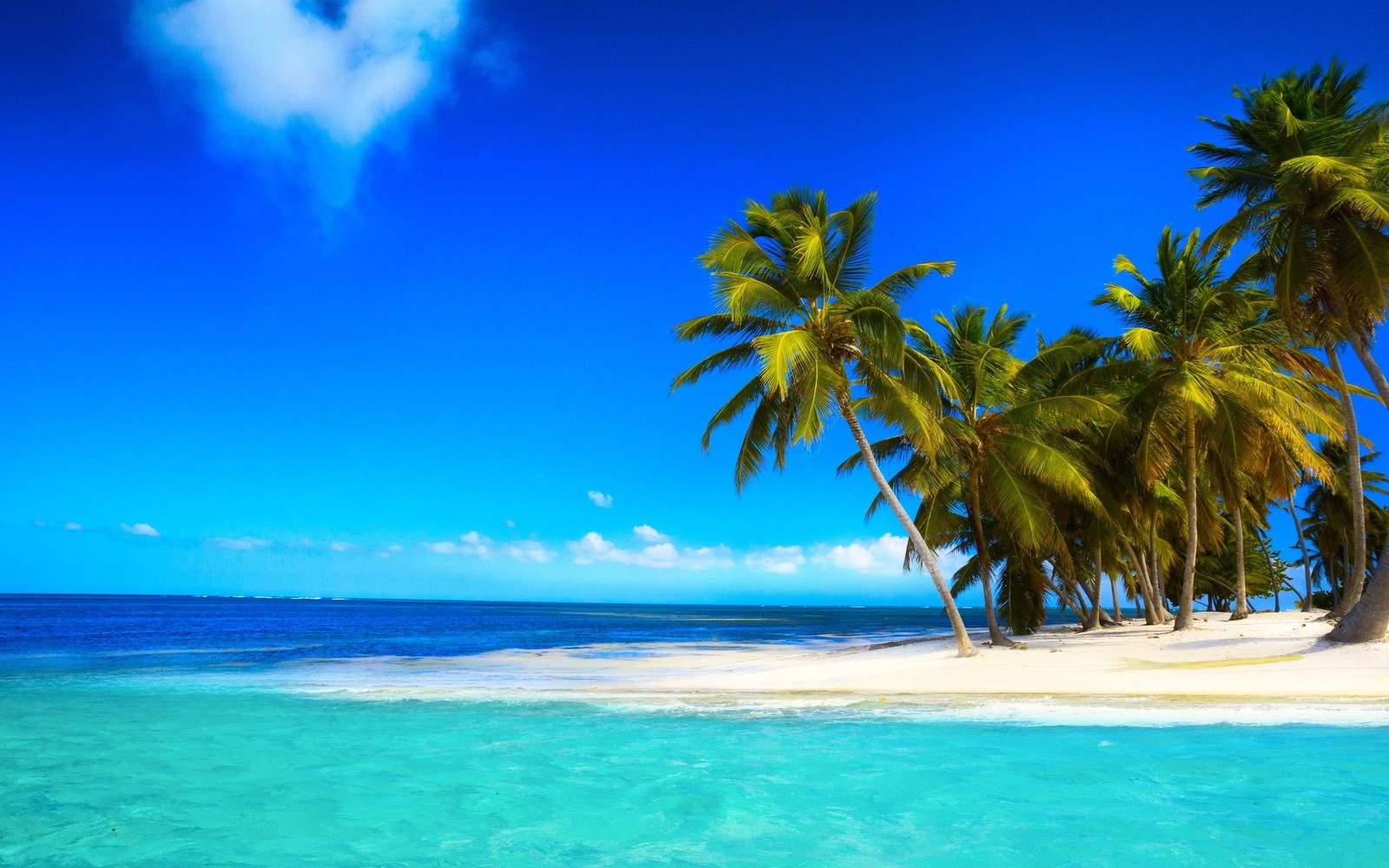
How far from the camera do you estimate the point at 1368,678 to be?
415 inches

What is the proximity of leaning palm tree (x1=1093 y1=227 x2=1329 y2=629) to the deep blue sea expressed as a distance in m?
10.9

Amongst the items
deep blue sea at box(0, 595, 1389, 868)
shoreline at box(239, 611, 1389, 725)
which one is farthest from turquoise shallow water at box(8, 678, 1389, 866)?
shoreline at box(239, 611, 1389, 725)

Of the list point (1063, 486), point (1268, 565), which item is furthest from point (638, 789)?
point (1268, 565)

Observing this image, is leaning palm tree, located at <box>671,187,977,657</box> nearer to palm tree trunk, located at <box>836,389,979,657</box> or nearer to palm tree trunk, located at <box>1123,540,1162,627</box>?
palm tree trunk, located at <box>836,389,979,657</box>

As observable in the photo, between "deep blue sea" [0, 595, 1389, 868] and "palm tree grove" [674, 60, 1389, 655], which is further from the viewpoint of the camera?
"palm tree grove" [674, 60, 1389, 655]

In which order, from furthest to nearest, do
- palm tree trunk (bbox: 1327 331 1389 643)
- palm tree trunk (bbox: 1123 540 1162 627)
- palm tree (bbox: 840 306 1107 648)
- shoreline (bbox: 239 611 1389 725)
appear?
1. palm tree trunk (bbox: 1123 540 1162 627)
2. palm tree (bbox: 840 306 1107 648)
3. palm tree trunk (bbox: 1327 331 1389 643)
4. shoreline (bbox: 239 611 1389 725)

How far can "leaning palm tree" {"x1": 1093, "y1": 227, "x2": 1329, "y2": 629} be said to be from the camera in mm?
17312

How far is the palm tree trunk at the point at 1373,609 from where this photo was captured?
12586 millimetres

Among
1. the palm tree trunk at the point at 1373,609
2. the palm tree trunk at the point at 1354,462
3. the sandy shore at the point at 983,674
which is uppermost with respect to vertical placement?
the palm tree trunk at the point at 1354,462

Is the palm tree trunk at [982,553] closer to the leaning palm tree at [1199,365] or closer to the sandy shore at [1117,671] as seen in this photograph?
the sandy shore at [1117,671]

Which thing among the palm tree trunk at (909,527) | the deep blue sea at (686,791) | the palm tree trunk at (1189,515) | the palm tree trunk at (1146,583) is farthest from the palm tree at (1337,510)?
the deep blue sea at (686,791)

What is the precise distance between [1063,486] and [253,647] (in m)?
27.7

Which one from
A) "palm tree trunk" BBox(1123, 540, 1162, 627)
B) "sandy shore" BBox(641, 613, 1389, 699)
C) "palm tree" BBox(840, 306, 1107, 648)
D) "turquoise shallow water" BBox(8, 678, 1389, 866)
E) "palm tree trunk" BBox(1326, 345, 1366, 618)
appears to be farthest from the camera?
"palm tree trunk" BBox(1123, 540, 1162, 627)

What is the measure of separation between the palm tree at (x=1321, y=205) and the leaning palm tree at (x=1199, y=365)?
7.94 feet
